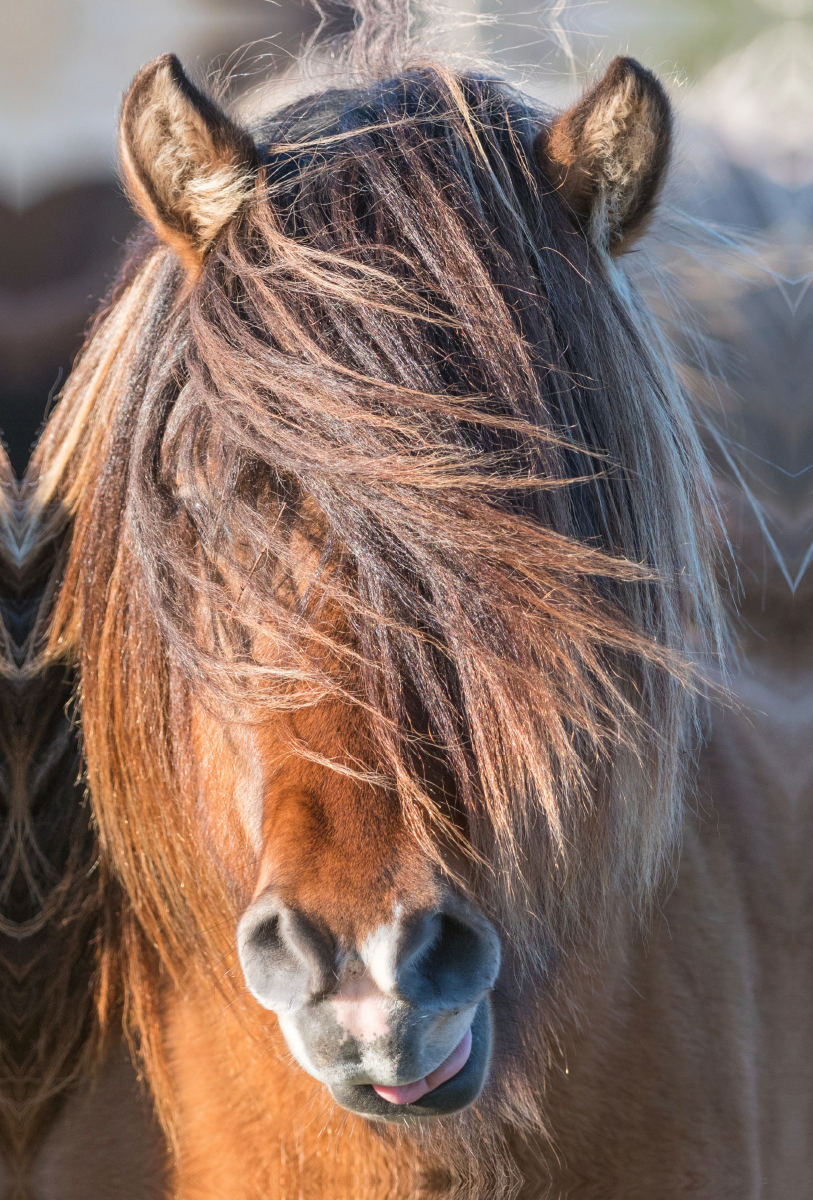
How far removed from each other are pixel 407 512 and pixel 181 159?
0.42m

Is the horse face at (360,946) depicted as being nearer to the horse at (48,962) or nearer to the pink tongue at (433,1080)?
the pink tongue at (433,1080)

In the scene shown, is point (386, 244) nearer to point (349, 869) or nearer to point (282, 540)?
point (282, 540)

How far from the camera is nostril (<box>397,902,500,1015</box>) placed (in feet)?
2.06

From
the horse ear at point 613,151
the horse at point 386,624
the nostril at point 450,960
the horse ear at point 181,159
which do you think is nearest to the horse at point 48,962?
the horse at point 386,624

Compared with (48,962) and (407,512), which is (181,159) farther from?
(48,962)

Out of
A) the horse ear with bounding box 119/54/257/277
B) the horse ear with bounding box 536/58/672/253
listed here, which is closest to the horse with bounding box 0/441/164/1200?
the horse ear with bounding box 119/54/257/277

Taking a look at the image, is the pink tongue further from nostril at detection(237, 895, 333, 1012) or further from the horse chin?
nostril at detection(237, 895, 333, 1012)

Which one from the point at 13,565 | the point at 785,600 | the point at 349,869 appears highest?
the point at 13,565

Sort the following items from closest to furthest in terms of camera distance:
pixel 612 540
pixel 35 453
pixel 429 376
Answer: pixel 429 376, pixel 612 540, pixel 35 453

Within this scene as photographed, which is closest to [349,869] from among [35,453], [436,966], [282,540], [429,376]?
[436,966]

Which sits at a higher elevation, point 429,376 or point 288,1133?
point 429,376

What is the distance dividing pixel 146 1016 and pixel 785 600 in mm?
1253

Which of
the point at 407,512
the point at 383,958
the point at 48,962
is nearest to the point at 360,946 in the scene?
the point at 383,958

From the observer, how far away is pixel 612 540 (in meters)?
0.86
